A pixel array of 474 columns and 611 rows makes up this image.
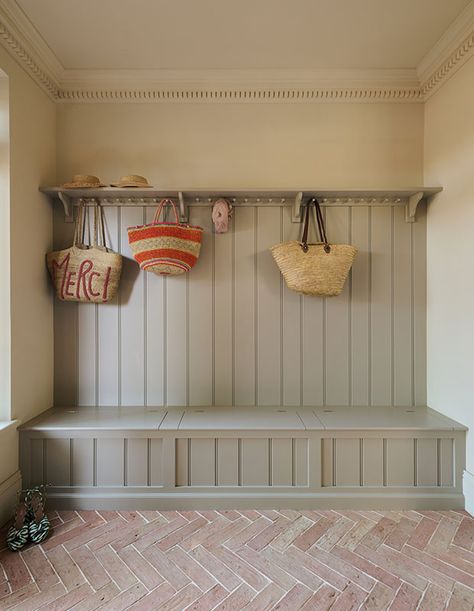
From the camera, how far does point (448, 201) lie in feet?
6.66

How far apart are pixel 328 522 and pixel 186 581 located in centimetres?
79

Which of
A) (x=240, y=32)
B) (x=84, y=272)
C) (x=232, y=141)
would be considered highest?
(x=240, y=32)

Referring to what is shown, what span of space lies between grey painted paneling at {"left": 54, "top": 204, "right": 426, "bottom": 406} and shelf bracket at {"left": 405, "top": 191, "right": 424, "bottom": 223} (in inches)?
1.7

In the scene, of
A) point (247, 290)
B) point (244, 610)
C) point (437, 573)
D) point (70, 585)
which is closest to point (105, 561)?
point (70, 585)

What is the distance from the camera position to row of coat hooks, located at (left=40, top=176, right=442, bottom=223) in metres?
2.04

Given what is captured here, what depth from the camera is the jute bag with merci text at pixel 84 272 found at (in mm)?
2096

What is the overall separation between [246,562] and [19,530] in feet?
3.67

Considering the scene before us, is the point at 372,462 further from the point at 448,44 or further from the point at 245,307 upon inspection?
the point at 448,44

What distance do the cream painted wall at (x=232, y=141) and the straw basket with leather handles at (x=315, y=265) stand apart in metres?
0.51

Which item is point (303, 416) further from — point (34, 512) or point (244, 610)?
point (34, 512)

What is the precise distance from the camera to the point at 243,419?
1.99 meters

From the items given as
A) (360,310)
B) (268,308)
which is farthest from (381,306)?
(268,308)

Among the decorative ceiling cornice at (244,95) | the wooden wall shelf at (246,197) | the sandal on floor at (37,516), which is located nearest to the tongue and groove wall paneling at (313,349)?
the wooden wall shelf at (246,197)

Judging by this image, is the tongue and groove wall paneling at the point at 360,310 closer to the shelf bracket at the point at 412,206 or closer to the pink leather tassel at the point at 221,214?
the shelf bracket at the point at 412,206
